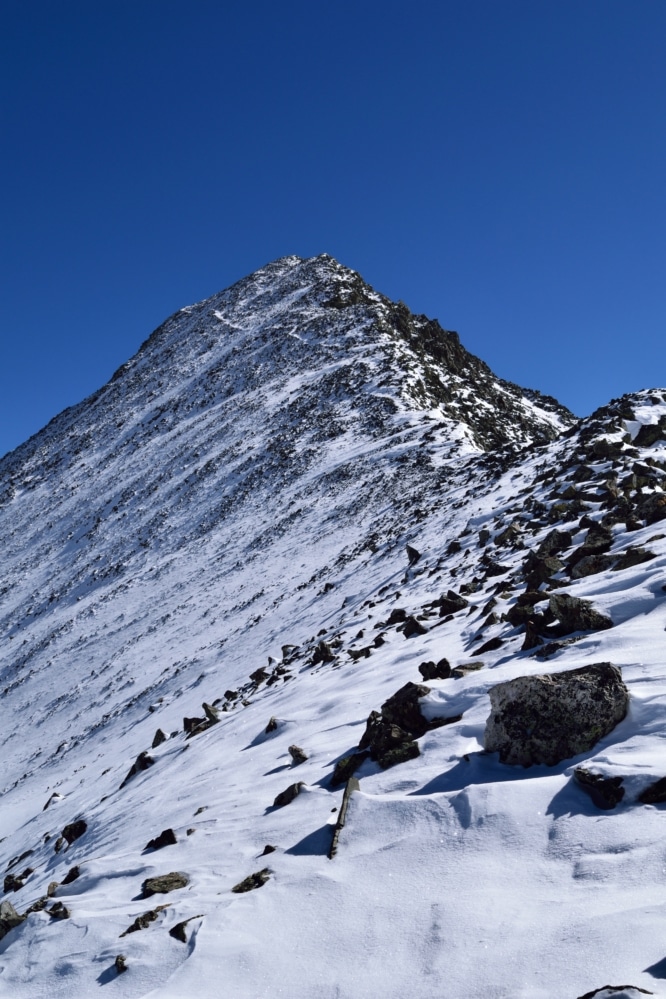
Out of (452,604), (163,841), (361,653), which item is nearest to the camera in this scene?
(163,841)

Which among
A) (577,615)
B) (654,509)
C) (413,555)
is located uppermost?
(413,555)

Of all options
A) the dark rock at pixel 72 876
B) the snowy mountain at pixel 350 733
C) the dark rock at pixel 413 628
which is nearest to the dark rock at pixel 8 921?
the snowy mountain at pixel 350 733

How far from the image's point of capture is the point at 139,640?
26531 millimetres

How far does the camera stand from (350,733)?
7.41m

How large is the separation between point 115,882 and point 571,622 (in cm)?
542

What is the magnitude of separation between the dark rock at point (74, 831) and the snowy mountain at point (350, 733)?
5 centimetres

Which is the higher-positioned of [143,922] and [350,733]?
[350,733]

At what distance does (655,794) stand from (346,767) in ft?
9.84

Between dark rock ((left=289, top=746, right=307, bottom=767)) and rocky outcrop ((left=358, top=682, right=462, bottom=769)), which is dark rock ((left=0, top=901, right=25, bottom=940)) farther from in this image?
rocky outcrop ((left=358, top=682, right=462, bottom=769))

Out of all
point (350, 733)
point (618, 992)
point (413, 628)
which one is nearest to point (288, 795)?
point (350, 733)

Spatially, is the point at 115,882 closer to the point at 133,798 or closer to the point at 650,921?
the point at 133,798

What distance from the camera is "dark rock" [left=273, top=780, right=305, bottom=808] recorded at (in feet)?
20.8

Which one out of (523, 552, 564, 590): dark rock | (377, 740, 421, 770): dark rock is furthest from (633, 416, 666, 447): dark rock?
(377, 740, 421, 770): dark rock

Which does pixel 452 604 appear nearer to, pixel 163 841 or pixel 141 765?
pixel 163 841
